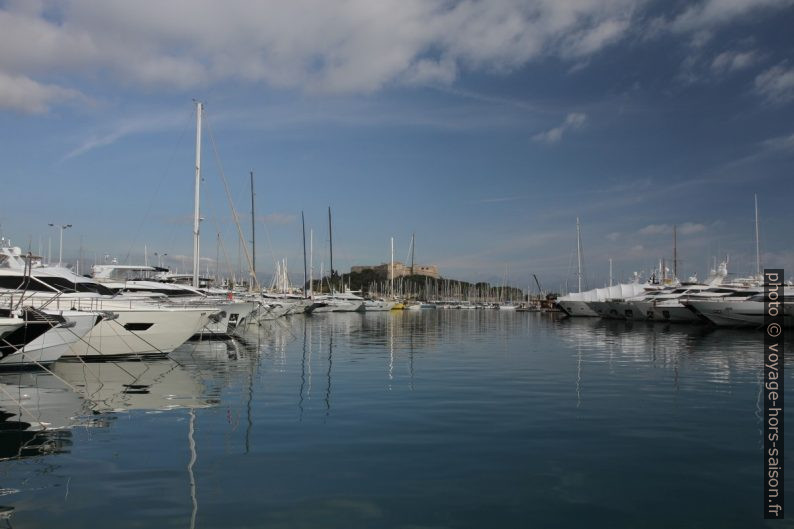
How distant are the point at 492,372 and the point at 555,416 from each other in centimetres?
809

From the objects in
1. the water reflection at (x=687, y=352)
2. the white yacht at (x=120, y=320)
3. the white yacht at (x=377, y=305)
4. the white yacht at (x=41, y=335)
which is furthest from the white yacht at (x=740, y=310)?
the white yacht at (x=377, y=305)

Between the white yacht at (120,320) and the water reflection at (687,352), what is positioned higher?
the white yacht at (120,320)

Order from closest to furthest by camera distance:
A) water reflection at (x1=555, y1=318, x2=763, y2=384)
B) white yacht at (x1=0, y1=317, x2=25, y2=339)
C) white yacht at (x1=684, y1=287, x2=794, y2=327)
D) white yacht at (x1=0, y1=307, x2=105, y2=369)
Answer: white yacht at (x1=0, y1=317, x2=25, y2=339), white yacht at (x1=0, y1=307, x2=105, y2=369), water reflection at (x1=555, y1=318, x2=763, y2=384), white yacht at (x1=684, y1=287, x2=794, y2=327)

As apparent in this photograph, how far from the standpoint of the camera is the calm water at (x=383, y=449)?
8039mm

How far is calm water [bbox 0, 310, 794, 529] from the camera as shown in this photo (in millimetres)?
8039

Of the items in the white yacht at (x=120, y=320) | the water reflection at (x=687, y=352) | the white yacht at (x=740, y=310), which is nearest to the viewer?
the water reflection at (x=687, y=352)

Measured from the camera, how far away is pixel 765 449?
11.5m

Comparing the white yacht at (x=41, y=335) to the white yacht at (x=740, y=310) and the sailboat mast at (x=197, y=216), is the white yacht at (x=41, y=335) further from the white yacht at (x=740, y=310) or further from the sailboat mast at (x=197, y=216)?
the white yacht at (x=740, y=310)

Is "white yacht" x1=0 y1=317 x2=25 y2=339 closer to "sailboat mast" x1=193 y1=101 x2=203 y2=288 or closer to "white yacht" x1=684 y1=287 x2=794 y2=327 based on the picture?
"sailboat mast" x1=193 y1=101 x2=203 y2=288

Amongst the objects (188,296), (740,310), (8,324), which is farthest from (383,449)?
(740,310)

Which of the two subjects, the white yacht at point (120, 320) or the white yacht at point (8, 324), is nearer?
the white yacht at point (8, 324)

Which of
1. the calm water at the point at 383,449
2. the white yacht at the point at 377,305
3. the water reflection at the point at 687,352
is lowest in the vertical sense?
the water reflection at the point at 687,352

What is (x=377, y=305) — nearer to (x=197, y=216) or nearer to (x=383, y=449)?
(x=197, y=216)

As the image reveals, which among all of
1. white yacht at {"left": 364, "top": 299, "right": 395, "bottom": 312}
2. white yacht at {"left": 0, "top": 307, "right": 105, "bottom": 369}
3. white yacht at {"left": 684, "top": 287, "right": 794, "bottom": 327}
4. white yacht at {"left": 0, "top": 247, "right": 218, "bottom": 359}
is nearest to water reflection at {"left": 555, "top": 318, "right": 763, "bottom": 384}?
white yacht at {"left": 684, "top": 287, "right": 794, "bottom": 327}
